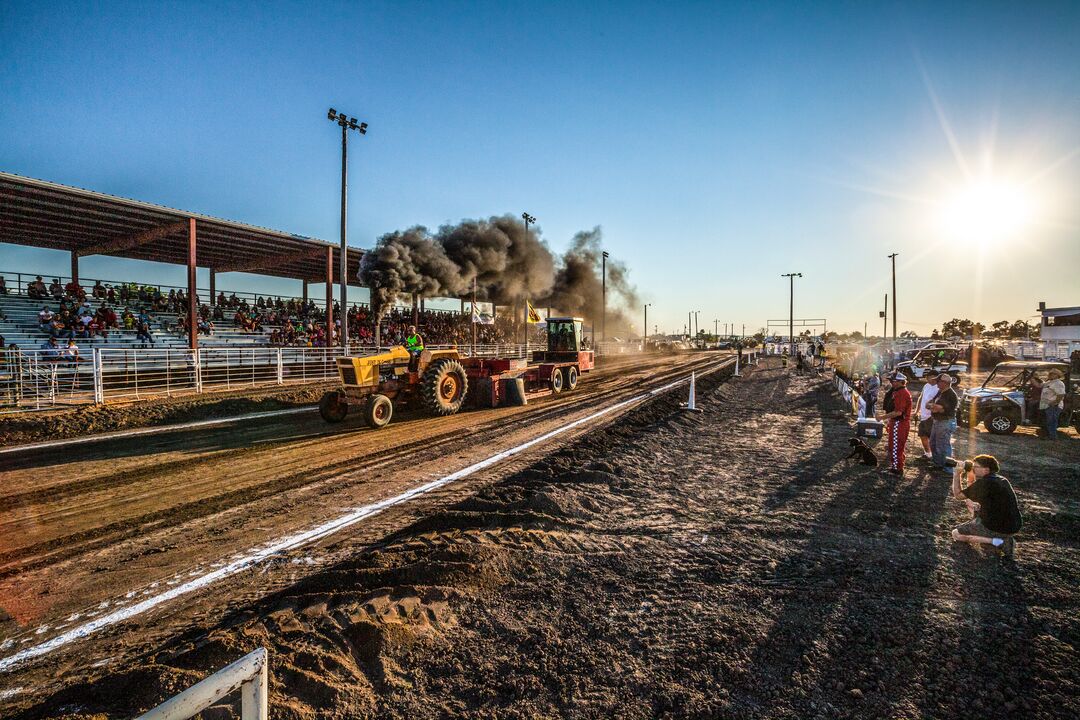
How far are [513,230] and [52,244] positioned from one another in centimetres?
2195

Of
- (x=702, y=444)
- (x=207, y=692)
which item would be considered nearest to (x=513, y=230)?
(x=702, y=444)

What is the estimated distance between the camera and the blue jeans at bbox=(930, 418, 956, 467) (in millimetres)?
7316

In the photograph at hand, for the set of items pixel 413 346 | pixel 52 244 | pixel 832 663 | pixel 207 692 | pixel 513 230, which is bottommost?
pixel 832 663

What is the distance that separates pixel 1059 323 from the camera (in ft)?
157

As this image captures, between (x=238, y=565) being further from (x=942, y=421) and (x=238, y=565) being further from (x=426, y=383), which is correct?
(x=942, y=421)

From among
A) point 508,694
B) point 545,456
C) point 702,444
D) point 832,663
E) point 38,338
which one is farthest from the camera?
point 38,338

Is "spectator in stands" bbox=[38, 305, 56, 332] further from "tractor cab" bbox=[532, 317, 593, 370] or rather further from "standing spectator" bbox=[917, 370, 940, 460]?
"standing spectator" bbox=[917, 370, 940, 460]

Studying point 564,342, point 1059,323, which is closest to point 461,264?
point 564,342

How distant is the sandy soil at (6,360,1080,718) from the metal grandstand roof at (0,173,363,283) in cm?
1989

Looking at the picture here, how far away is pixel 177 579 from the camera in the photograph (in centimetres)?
378

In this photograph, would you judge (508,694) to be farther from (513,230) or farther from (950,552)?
(513,230)

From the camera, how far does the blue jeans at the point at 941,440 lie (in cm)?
732

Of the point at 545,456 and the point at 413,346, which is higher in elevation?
the point at 413,346

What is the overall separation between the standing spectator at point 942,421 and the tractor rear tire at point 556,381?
32.9 feet
